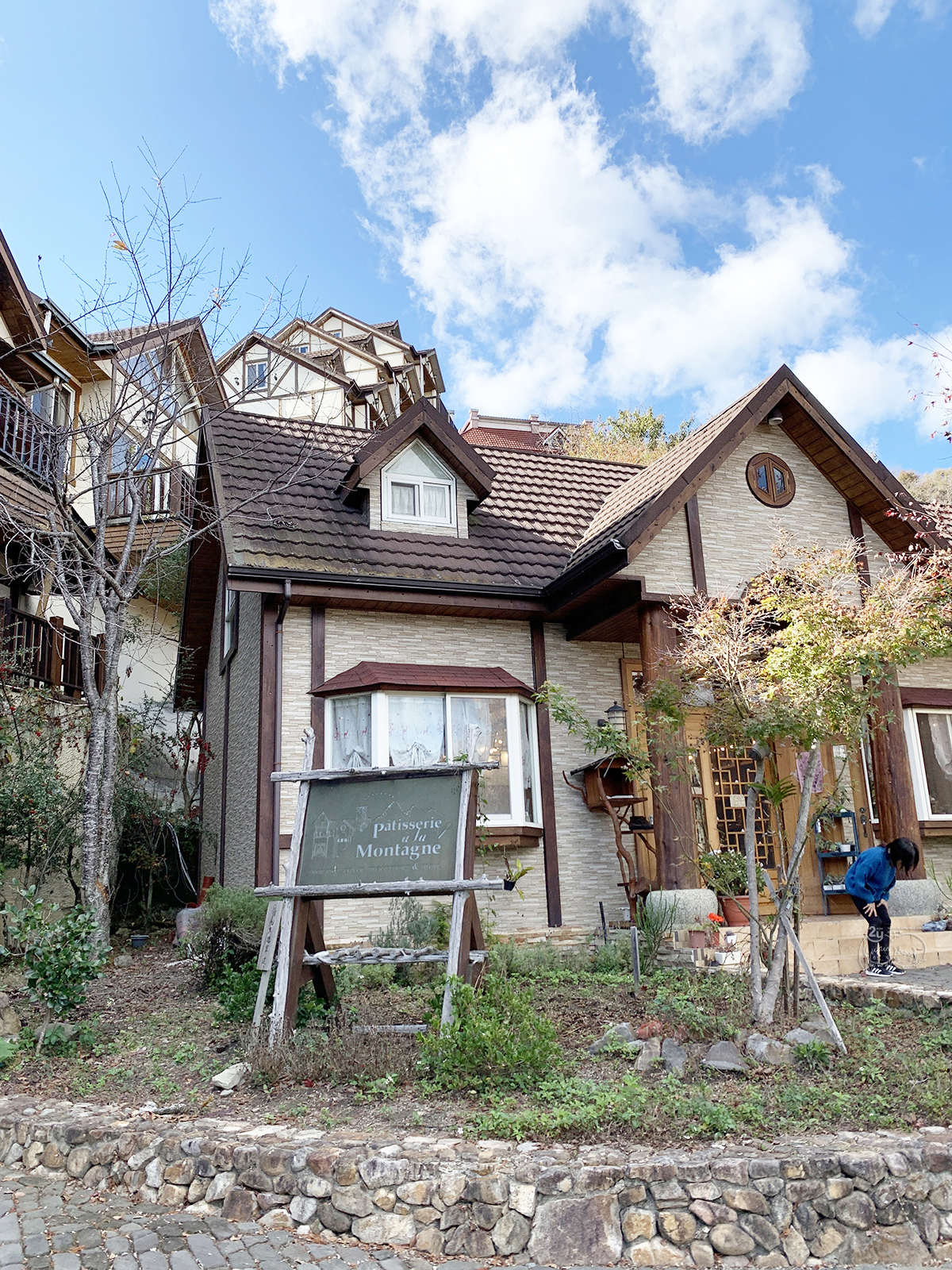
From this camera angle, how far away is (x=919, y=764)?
13445 mm

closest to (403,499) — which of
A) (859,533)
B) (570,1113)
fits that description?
(859,533)

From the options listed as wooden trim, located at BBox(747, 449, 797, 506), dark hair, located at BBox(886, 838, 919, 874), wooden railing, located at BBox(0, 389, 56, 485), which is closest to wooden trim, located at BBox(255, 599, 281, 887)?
dark hair, located at BBox(886, 838, 919, 874)

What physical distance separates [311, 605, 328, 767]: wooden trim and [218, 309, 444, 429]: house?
64.6 ft

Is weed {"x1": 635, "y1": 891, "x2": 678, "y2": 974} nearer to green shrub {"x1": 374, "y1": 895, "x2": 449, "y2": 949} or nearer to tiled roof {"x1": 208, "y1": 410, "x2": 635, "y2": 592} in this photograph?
green shrub {"x1": 374, "y1": 895, "x2": 449, "y2": 949}

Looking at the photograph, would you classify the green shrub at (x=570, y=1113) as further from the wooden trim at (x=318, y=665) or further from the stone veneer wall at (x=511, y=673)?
the wooden trim at (x=318, y=665)

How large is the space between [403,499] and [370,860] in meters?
7.00

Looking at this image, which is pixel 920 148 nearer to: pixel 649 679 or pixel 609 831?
pixel 649 679

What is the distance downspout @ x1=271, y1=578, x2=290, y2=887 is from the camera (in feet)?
35.2

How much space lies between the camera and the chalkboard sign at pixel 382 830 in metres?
7.29

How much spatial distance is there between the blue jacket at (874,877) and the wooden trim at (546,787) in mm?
3676

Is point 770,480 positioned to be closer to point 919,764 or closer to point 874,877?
point 919,764

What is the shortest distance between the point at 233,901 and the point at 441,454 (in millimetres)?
6798

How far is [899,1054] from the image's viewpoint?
21.1ft

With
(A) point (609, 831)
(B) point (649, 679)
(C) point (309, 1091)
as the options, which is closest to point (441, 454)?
(B) point (649, 679)
